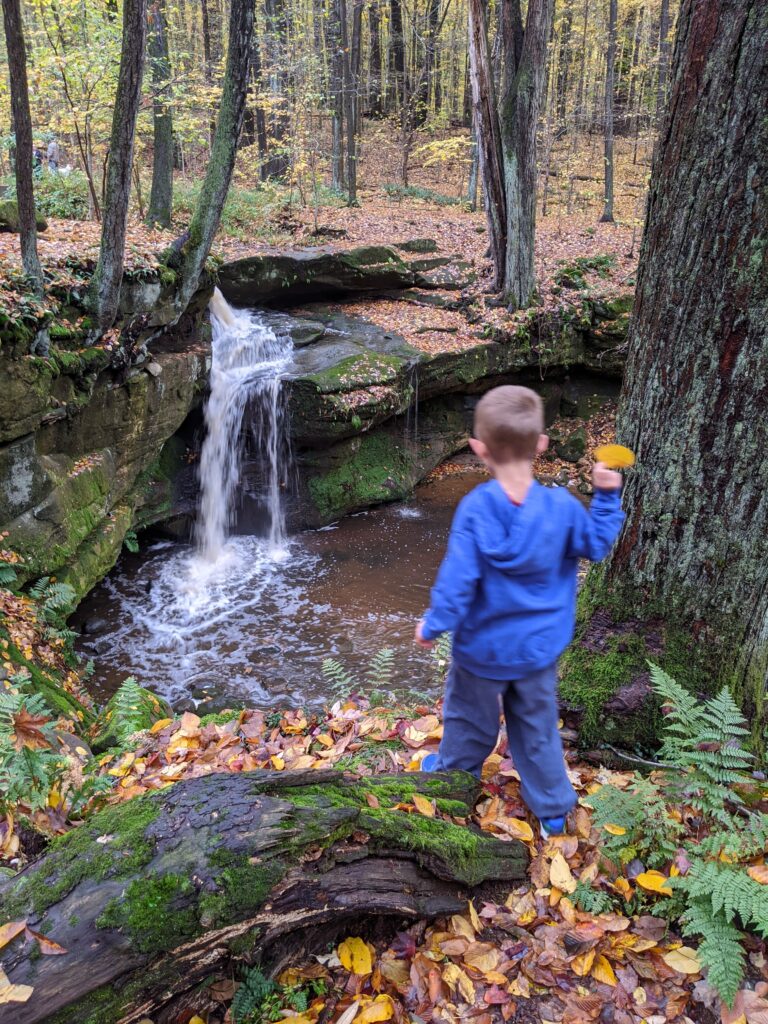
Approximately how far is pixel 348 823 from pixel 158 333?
28.8 ft

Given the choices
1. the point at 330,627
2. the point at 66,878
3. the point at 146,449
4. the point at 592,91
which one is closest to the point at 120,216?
the point at 146,449

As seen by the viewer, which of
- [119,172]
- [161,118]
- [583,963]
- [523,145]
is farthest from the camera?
[161,118]

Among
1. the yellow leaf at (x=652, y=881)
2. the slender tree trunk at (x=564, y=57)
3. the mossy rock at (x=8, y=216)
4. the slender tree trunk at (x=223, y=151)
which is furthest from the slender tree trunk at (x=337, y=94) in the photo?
the yellow leaf at (x=652, y=881)

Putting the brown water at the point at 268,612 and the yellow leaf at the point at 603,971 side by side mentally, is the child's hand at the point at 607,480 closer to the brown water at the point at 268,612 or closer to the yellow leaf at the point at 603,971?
the yellow leaf at the point at 603,971

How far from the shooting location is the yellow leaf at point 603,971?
212 cm

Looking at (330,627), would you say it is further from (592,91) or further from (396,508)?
(592,91)

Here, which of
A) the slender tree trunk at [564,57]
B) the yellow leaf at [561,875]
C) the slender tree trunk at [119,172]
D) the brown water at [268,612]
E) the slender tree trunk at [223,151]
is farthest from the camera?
the slender tree trunk at [564,57]

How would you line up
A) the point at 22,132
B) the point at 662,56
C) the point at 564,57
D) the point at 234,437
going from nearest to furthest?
the point at 22,132, the point at 234,437, the point at 662,56, the point at 564,57

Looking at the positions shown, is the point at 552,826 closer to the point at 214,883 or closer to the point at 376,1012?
the point at 376,1012

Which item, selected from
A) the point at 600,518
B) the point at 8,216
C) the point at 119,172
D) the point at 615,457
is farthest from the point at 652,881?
the point at 8,216

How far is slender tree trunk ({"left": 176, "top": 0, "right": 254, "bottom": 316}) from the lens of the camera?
8289 millimetres

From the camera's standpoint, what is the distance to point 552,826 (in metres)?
2.62

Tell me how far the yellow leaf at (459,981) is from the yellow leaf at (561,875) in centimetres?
42

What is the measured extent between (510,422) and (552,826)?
5.52 ft
